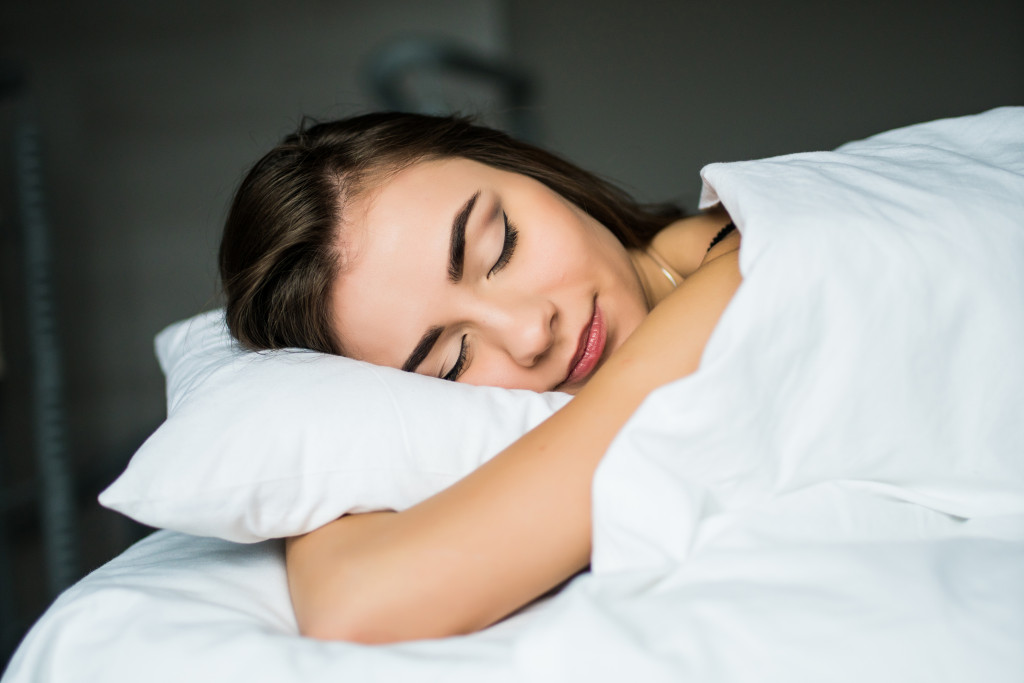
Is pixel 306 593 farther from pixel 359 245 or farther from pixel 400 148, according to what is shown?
pixel 400 148

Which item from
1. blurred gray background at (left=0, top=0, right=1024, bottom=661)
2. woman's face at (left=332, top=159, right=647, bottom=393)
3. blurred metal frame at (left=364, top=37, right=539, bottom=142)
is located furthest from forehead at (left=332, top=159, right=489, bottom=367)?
blurred gray background at (left=0, top=0, right=1024, bottom=661)

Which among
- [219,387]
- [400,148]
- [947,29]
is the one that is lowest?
[219,387]

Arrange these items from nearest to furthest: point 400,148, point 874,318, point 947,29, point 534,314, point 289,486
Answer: point 874,318 → point 289,486 → point 534,314 → point 400,148 → point 947,29

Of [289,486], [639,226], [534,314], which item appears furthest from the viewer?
[639,226]

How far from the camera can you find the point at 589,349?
90cm

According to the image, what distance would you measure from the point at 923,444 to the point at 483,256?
0.48 m

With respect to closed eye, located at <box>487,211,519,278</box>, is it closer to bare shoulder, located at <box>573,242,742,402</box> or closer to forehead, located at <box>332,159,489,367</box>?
forehead, located at <box>332,159,489,367</box>

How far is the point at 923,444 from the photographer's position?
0.58 meters

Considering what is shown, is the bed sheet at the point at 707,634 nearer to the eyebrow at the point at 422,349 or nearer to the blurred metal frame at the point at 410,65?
the eyebrow at the point at 422,349

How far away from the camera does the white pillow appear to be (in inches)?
26.7

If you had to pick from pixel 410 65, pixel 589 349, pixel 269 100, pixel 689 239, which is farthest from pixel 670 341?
pixel 269 100

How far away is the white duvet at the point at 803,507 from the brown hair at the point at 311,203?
0.40 m

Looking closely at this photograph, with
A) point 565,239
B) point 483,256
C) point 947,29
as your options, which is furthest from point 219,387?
point 947,29

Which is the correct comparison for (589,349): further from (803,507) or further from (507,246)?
(803,507)
